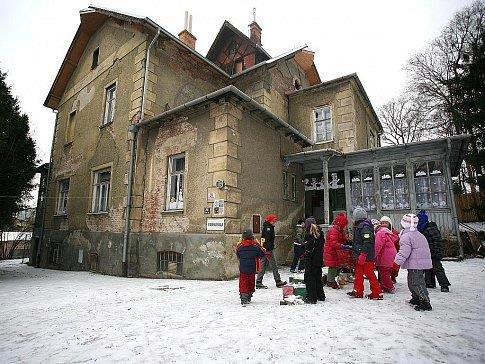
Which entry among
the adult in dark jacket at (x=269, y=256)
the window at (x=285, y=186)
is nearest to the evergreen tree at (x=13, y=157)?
the adult in dark jacket at (x=269, y=256)

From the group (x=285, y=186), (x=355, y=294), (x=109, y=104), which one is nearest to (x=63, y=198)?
(x=109, y=104)

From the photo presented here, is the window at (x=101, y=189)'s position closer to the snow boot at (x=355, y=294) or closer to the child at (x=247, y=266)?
the child at (x=247, y=266)

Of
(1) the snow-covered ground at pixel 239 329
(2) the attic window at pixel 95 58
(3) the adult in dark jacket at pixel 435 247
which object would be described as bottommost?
(1) the snow-covered ground at pixel 239 329

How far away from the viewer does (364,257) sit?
5.24 meters

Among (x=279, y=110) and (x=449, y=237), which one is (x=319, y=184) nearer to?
(x=279, y=110)

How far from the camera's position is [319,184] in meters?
13.1

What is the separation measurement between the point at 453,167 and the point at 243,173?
10.4 metres

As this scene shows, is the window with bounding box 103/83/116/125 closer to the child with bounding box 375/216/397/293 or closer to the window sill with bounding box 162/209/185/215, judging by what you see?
the window sill with bounding box 162/209/185/215

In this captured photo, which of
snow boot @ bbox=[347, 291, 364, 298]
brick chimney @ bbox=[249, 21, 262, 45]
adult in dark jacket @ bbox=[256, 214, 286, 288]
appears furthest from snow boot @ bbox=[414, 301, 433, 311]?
brick chimney @ bbox=[249, 21, 262, 45]

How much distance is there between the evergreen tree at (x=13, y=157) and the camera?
31.0 ft

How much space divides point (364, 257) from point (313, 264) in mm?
991

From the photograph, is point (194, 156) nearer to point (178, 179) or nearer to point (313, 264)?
point (178, 179)

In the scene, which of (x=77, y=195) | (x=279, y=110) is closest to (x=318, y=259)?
(x=279, y=110)

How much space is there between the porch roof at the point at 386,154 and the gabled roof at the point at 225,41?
6.34 meters
